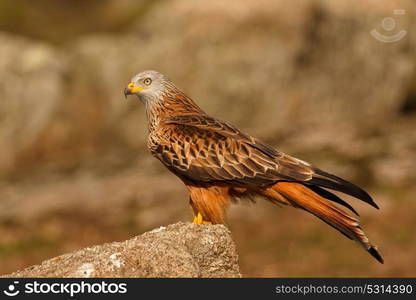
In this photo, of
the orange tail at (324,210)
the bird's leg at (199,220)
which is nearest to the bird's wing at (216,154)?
the orange tail at (324,210)

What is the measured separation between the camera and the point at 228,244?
29.0 ft

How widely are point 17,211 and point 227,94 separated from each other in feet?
27.6

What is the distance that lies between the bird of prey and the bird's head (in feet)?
1.20

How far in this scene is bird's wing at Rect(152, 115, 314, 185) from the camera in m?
9.55

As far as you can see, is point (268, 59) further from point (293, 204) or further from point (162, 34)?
point (293, 204)

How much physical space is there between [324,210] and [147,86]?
3.55 metres

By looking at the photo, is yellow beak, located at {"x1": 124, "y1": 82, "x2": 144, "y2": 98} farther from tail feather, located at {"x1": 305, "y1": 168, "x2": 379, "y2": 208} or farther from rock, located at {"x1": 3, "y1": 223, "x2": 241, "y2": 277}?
tail feather, located at {"x1": 305, "y1": 168, "x2": 379, "y2": 208}

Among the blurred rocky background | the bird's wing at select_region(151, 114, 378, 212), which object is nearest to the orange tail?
the bird's wing at select_region(151, 114, 378, 212)

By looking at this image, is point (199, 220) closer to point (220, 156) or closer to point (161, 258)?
point (220, 156)

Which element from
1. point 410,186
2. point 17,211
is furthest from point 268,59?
point 17,211

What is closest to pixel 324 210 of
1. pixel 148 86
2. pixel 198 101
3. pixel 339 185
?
pixel 339 185

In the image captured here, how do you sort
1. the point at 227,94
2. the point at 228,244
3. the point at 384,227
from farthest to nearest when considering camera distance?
the point at 227,94, the point at 384,227, the point at 228,244

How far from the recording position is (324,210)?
9.03 metres

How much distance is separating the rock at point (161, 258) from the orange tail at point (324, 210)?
1.01 meters
